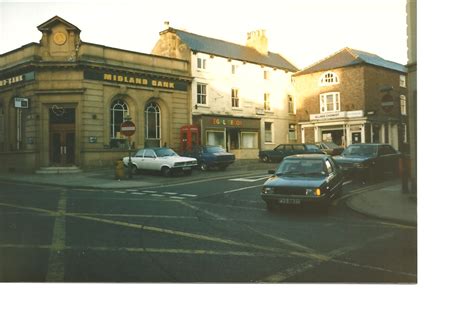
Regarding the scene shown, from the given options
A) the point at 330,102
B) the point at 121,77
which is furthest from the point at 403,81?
the point at 121,77

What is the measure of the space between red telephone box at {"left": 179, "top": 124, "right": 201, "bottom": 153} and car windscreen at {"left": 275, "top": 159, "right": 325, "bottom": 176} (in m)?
3.96

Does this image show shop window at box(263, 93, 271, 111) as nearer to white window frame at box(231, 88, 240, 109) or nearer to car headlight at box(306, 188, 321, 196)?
white window frame at box(231, 88, 240, 109)

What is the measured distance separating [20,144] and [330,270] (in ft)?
19.1

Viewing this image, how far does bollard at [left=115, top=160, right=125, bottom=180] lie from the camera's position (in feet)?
26.8

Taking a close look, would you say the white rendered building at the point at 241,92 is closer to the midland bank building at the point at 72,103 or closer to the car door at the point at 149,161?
the midland bank building at the point at 72,103

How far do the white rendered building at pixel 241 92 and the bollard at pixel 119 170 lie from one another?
218cm

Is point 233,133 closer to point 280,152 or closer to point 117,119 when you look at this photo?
point 280,152

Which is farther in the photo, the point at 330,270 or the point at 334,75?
the point at 334,75

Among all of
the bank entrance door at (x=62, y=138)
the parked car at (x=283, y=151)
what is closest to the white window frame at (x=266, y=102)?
the parked car at (x=283, y=151)

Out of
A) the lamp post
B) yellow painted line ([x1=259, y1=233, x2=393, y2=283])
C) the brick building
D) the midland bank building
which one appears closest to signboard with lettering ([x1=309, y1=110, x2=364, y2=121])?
the brick building
